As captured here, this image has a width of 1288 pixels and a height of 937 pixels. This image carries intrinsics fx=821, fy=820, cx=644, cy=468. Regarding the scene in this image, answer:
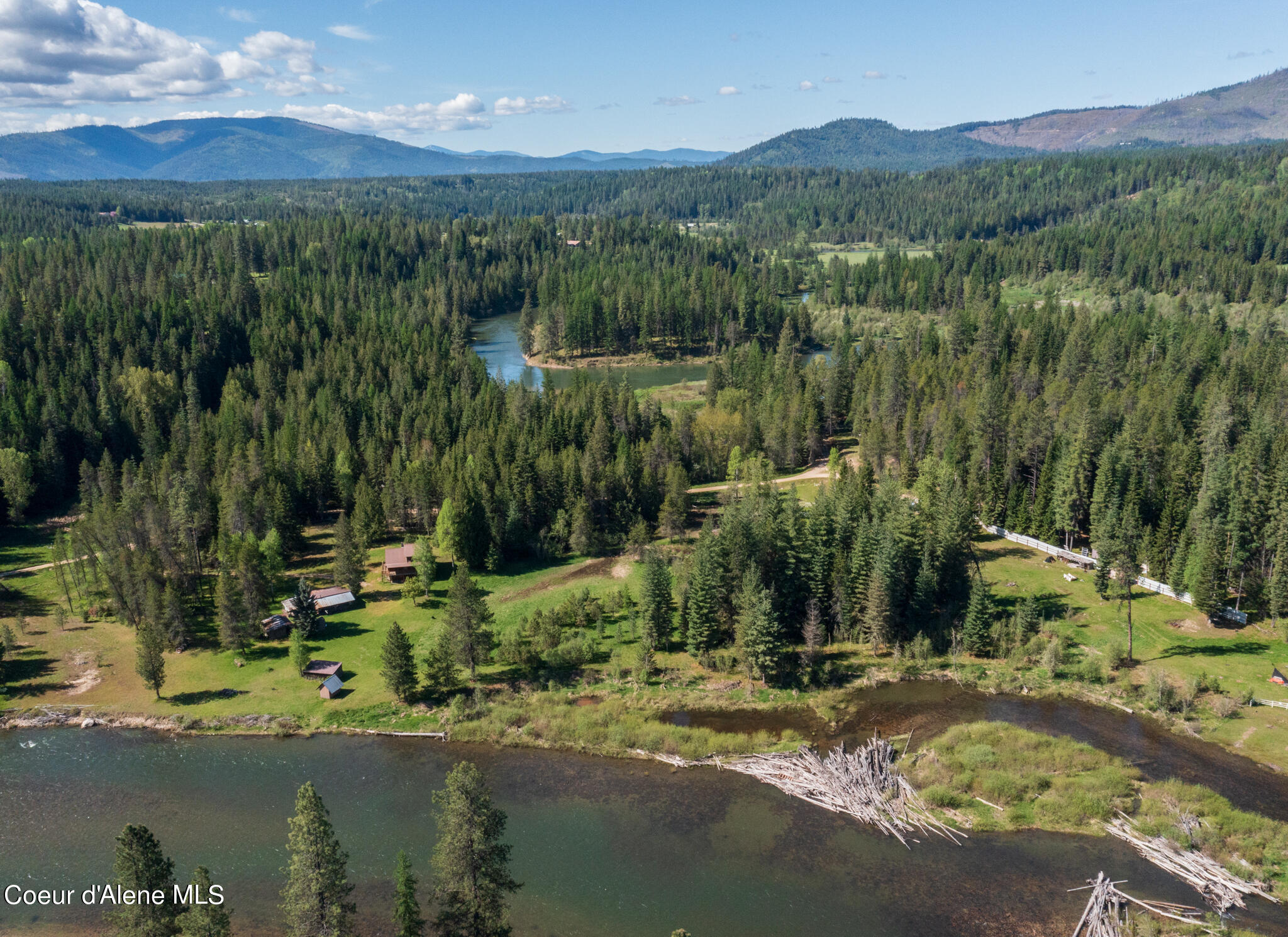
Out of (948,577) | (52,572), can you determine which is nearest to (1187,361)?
(948,577)

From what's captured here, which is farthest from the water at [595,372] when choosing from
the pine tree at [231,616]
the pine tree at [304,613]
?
the pine tree at [231,616]

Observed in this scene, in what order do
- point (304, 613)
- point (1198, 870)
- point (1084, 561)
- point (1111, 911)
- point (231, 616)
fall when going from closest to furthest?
1. point (1111, 911)
2. point (1198, 870)
3. point (231, 616)
4. point (304, 613)
5. point (1084, 561)

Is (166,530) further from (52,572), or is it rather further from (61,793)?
(61,793)

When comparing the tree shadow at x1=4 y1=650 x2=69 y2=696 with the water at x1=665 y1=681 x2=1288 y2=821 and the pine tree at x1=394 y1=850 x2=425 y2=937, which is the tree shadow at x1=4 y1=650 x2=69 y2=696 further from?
the water at x1=665 y1=681 x2=1288 y2=821

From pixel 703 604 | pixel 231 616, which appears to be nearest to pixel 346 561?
pixel 231 616

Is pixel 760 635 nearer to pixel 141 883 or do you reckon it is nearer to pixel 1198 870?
pixel 1198 870

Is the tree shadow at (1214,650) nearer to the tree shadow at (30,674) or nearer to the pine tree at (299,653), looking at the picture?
the pine tree at (299,653)

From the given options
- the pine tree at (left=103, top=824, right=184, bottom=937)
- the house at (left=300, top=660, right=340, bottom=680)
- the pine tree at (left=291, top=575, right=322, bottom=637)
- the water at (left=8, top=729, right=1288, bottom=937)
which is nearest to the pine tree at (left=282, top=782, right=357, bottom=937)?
the pine tree at (left=103, top=824, right=184, bottom=937)
